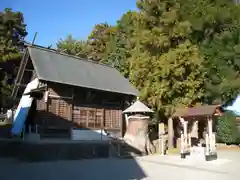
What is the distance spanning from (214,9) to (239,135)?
34.1 feet

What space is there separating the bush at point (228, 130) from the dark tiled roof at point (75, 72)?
7.80 metres

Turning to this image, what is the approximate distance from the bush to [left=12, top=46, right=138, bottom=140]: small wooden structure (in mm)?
7859

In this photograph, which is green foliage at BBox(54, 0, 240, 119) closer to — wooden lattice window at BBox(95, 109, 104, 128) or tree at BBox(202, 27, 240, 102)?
tree at BBox(202, 27, 240, 102)

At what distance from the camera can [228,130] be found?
23.1 m

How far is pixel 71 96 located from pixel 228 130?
513 inches

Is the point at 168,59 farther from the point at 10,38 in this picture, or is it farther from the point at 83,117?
the point at 10,38

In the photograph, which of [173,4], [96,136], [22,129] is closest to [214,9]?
[173,4]

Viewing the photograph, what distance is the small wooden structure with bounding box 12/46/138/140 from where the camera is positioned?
17297 mm

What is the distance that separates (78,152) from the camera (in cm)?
1703

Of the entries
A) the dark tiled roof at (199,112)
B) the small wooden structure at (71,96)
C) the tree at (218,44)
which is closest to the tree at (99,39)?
the tree at (218,44)

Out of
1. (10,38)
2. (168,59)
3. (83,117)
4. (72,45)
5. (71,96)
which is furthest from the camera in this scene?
(72,45)

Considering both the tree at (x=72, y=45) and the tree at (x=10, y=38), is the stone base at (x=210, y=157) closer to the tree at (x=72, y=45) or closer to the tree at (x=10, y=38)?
the tree at (x=10, y=38)

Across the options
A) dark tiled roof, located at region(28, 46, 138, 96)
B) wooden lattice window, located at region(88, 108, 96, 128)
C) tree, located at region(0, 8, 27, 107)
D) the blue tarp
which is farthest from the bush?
tree, located at region(0, 8, 27, 107)

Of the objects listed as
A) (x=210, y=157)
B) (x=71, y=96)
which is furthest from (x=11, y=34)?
(x=210, y=157)
